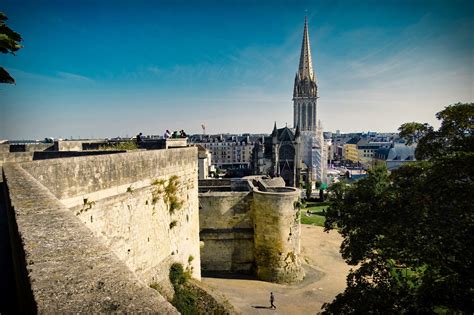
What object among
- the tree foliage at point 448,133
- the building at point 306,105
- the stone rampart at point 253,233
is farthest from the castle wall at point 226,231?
the building at point 306,105

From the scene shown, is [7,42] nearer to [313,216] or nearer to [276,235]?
[276,235]

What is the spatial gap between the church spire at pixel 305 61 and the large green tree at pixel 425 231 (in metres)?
84.9

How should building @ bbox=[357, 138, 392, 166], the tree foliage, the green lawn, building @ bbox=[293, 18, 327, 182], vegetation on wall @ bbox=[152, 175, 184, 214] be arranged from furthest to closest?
building @ bbox=[357, 138, 392, 166], building @ bbox=[293, 18, 327, 182], the green lawn, vegetation on wall @ bbox=[152, 175, 184, 214], the tree foliage

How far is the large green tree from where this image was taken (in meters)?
7.50

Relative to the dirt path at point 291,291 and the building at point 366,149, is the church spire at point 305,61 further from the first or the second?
the dirt path at point 291,291

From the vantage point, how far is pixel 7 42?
6582 millimetres

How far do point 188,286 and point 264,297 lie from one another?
25.5ft

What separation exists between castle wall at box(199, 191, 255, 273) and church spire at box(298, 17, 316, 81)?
81.0m

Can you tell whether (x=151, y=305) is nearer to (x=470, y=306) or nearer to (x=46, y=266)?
(x=46, y=266)

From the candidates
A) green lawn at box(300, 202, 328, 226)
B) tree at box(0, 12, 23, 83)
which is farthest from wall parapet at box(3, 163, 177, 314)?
green lawn at box(300, 202, 328, 226)

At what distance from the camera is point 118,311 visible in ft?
5.98

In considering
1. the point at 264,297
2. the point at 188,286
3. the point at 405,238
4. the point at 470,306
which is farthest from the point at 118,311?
the point at 264,297

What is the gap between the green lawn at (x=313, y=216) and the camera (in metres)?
39.8

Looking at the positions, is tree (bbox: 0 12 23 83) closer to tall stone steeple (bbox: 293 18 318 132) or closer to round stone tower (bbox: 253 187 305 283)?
round stone tower (bbox: 253 187 305 283)
